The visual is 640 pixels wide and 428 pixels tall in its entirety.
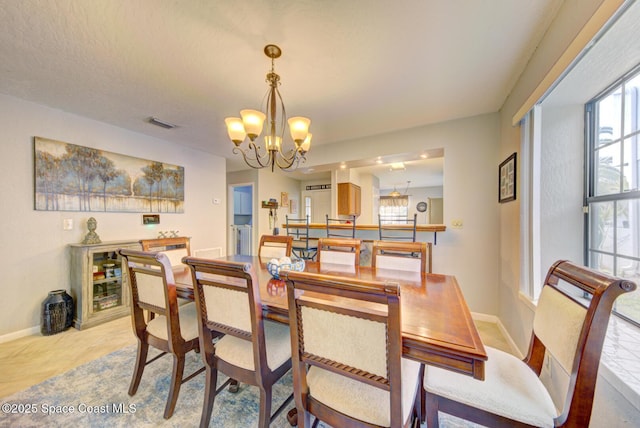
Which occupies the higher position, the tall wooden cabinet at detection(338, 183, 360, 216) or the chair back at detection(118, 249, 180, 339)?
the tall wooden cabinet at detection(338, 183, 360, 216)

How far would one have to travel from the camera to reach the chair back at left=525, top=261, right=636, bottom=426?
73 centimetres

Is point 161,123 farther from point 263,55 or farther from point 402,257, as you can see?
point 402,257

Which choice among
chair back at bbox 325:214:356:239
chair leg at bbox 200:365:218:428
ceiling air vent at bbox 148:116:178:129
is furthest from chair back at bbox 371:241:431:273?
ceiling air vent at bbox 148:116:178:129

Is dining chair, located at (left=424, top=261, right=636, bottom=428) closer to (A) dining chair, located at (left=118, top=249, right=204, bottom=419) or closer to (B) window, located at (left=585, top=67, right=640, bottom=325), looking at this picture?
(B) window, located at (left=585, top=67, right=640, bottom=325)

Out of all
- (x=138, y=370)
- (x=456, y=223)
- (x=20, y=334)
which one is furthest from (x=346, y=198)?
(x=20, y=334)

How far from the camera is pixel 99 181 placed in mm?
2959

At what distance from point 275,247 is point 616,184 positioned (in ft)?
8.58

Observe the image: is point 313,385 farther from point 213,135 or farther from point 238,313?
point 213,135

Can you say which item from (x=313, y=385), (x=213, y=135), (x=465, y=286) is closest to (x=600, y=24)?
(x=313, y=385)

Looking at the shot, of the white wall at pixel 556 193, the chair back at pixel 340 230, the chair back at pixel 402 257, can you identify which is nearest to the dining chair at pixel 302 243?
the chair back at pixel 340 230

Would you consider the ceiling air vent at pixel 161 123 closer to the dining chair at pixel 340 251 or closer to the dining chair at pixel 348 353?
the dining chair at pixel 340 251

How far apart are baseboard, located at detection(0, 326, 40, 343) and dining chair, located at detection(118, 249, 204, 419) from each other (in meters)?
1.92

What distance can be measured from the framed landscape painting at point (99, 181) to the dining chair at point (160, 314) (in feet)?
6.86

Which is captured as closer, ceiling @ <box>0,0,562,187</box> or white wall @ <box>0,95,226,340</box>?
ceiling @ <box>0,0,562,187</box>
